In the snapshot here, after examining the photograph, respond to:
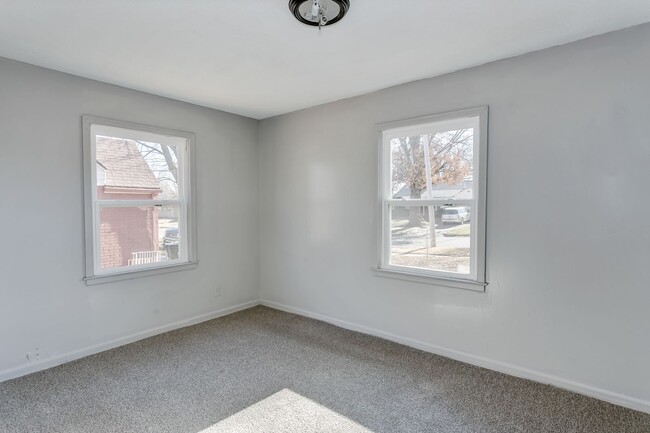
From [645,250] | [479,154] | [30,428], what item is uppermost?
[479,154]

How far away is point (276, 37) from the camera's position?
232cm

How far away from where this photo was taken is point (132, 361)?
2.98 m

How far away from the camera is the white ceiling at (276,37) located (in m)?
1.98

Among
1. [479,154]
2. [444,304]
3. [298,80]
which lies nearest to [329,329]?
[444,304]

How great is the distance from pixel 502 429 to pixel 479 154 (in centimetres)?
194

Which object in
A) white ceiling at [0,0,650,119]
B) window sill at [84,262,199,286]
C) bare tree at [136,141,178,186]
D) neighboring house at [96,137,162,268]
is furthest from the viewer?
bare tree at [136,141,178,186]

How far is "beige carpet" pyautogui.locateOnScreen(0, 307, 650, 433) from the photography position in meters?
2.13

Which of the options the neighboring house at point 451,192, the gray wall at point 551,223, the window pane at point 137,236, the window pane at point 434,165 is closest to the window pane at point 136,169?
the window pane at point 137,236

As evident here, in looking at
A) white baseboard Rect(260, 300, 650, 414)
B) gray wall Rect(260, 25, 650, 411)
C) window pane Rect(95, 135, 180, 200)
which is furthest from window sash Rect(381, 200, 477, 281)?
window pane Rect(95, 135, 180, 200)

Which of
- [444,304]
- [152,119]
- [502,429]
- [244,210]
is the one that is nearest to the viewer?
[502,429]

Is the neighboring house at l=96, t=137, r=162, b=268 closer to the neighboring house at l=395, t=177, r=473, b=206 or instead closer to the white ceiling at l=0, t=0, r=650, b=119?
the white ceiling at l=0, t=0, r=650, b=119

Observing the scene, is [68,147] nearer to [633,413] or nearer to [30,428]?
[30,428]

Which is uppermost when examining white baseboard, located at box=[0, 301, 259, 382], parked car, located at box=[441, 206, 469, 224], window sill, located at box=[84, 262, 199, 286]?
parked car, located at box=[441, 206, 469, 224]

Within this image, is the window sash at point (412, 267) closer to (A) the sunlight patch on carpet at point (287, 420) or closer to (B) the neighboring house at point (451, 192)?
(B) the neighboring house at point (451, 192)
